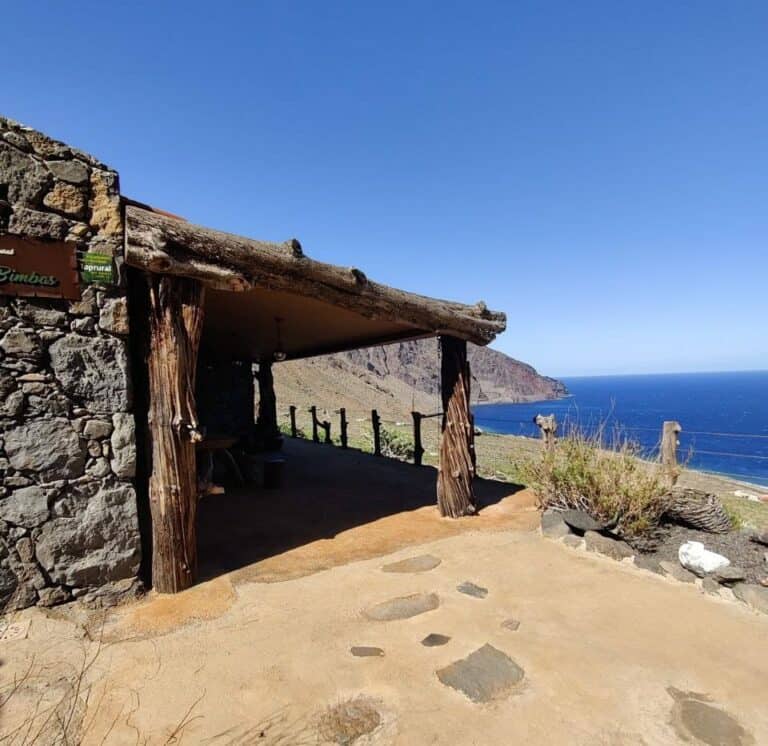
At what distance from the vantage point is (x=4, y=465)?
319 cm

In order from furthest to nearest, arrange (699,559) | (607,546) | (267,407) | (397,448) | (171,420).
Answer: (397,448) → (267,407) → (607,546) → (699,559) → (171,420)

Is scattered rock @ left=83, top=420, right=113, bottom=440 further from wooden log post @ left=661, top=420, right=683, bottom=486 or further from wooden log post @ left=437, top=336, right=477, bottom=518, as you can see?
wooden log post @ left=661, top=420, right=683, bottom=486

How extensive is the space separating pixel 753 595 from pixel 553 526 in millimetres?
1866

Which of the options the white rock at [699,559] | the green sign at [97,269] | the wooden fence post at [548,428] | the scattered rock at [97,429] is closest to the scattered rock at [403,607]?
the white rock at [699,559]

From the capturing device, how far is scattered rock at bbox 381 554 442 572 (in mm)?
4324

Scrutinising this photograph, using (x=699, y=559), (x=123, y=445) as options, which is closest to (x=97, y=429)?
(x=123, y=445)

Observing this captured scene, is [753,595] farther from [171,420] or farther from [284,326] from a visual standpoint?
[284,326]

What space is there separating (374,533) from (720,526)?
346 centimetres

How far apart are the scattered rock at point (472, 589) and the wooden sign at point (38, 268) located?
12.0ft

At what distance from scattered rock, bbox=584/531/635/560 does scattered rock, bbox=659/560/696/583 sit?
0.33 metres

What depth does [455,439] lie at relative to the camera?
6.00 m

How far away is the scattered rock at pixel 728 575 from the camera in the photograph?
12.3 feet

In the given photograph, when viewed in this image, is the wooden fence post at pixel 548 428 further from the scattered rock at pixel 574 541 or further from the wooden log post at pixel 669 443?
the scattered rock at pixel 574 541

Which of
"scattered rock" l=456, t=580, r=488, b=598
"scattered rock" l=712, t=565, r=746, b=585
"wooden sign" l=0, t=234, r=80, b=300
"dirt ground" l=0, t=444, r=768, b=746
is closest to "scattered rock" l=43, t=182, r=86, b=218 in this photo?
"wooden sign" l=0, t=234, r=80, b=300
